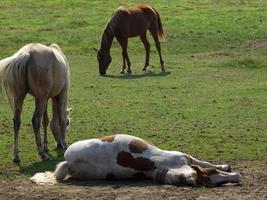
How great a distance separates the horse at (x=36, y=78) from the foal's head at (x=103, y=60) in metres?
11.5

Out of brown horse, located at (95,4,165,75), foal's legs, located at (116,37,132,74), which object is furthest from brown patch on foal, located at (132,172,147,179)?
brown horse, located at (95,4,165,75)

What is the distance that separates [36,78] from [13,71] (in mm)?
358

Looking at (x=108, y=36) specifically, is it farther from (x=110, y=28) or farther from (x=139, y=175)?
(x=139, y=175)

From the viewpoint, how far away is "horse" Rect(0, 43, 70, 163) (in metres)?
10.6

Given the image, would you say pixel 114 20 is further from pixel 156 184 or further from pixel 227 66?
pixel 156 184

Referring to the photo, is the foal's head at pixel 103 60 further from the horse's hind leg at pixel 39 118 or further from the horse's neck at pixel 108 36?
the horse's hind leg at pixel 39 118

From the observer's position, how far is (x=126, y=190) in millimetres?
9016

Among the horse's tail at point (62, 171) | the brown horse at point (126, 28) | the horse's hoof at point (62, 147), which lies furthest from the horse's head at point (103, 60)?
the horse's tail at point (62, 171)

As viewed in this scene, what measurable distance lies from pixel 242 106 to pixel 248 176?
248 inches

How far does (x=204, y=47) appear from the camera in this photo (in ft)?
94.6

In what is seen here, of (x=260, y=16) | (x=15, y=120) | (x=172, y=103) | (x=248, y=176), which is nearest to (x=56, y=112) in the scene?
(x=15, y=120)

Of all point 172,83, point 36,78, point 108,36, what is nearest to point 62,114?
point 36,78

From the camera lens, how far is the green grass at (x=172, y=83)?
1234cm

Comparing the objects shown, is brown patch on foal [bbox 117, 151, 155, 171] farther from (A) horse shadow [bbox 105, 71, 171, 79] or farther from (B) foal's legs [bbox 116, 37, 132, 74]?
(B) foal's legs [bbox 116, 37, 132, 74]
